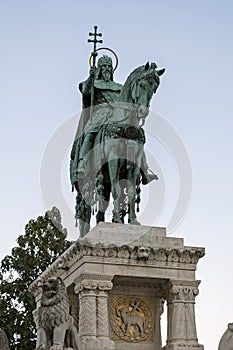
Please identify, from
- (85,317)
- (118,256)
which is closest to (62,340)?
(85,317)

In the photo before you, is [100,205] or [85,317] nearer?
[85,317]

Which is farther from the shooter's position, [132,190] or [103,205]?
[103,205]

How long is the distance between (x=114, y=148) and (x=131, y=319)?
4.60 m

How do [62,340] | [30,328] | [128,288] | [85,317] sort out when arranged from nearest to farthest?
[62,340] < [85,317] < [128,288] < [30,328]

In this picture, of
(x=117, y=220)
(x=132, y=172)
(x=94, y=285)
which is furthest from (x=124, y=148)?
(x=94, y=285)

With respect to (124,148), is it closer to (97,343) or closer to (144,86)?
(144,86)

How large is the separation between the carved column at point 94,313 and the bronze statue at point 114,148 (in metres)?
2.31

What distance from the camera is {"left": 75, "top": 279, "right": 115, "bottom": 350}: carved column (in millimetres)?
20250

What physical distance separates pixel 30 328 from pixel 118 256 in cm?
1660

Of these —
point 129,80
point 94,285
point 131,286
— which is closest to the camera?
point 94,285

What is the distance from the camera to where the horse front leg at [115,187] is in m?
22.4

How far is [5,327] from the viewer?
36.7m

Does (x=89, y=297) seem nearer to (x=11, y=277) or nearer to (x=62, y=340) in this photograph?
(x=62, y=340)

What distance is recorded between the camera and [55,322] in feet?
62.7
